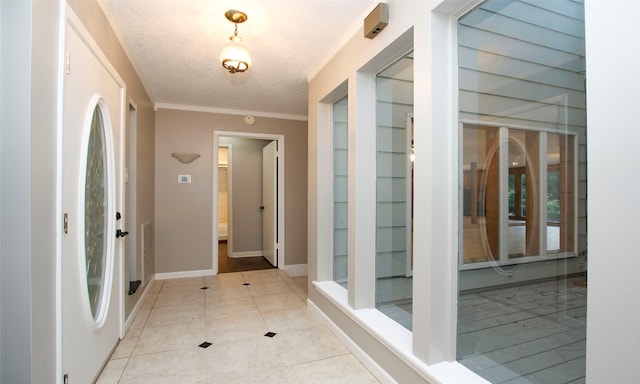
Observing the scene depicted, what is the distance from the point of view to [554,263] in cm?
155

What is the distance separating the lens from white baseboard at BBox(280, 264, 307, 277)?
5.02 meters

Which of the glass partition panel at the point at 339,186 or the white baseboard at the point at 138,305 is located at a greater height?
the glass partition panel at the point at 339,186

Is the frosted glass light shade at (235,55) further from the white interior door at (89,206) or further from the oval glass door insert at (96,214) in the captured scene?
the oval glass door insert at (96,214)

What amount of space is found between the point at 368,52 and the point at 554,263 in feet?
5.75

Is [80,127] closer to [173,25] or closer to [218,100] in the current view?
[173,25]

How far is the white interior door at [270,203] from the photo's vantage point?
5.20 metres

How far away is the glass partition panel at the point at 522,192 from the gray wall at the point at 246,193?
15.8 ft

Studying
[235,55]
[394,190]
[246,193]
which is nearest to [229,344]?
[394,190]

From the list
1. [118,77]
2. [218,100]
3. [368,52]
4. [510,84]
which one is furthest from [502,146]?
[218,100]

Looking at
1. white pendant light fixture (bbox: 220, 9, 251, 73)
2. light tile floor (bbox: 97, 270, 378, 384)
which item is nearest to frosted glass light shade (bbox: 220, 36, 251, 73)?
white pendant light fixture (bbox: 220, 9, 251, 73)

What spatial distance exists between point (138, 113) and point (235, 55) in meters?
1.66

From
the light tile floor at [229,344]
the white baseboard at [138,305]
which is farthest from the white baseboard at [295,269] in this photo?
the white baseboard at [138,305]

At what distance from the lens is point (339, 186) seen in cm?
318

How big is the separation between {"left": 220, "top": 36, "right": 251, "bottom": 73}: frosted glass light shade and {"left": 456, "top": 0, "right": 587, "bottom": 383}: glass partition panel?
1.49 metres
